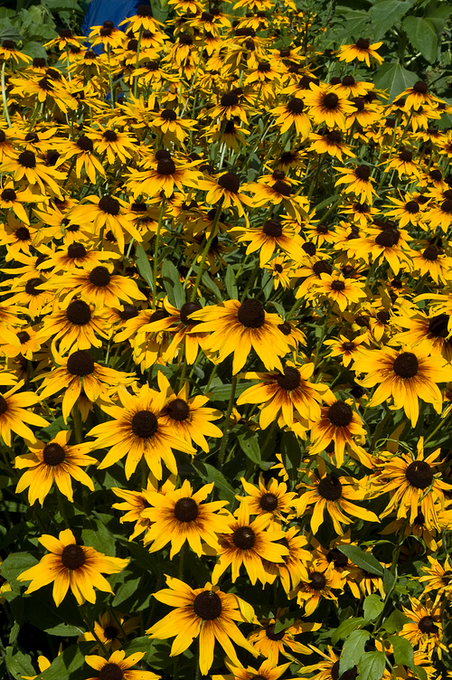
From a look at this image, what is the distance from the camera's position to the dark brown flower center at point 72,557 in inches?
52.7

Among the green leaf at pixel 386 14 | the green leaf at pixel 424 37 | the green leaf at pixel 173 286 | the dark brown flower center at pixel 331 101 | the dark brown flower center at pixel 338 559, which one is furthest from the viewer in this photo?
the green leaf at pixel 424 37

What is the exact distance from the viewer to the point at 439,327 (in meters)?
1.83

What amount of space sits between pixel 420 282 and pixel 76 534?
6.77 ft

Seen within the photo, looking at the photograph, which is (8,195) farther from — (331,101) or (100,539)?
(331,101)

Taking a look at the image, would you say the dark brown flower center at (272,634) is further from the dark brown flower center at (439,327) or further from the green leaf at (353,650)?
the dark brown flower center at (439,327)

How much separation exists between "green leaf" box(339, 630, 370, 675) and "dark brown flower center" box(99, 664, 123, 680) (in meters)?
0.53

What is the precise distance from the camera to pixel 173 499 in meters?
1.42

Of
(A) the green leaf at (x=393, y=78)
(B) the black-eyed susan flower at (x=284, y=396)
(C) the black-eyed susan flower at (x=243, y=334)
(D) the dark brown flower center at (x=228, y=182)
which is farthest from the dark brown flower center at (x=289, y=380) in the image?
(A) the green leaf at (x=393, y=78)

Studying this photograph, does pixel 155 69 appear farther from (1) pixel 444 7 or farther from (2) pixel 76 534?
(1) pixel 444 7

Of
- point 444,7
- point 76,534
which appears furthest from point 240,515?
point 444,7

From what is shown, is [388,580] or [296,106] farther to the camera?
[296,106]

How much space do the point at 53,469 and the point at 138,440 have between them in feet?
0.73

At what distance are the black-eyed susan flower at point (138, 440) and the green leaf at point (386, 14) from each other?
548 cm

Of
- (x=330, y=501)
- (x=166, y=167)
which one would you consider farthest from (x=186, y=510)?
(x=166, y=167)
